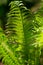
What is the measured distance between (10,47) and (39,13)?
0.99ft

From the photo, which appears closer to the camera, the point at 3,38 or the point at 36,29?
the point at 36,29

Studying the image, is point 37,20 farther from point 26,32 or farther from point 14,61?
point 14,61

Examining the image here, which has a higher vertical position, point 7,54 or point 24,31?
point 24,31

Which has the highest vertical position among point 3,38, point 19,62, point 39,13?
point 39,13

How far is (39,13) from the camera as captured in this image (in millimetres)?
1725

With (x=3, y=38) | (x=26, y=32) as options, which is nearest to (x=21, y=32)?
(x=26, y=32)

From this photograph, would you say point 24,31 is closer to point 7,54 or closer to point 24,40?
point 24,40

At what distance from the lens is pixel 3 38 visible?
1.80 m

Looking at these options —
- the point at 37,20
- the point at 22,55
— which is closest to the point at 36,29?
the point at 37,20

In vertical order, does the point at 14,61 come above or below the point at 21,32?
below

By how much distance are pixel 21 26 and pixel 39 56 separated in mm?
228

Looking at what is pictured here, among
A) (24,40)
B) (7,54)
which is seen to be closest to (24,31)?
(24,40)

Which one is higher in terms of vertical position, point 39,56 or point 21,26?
point 21,26

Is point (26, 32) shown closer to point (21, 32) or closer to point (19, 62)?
point (21, 32)
